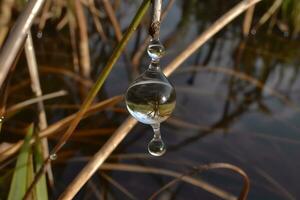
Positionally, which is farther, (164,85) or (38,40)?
(38,40)

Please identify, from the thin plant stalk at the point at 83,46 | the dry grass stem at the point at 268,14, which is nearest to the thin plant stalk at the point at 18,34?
the thin plant stalk at the point at 83,46

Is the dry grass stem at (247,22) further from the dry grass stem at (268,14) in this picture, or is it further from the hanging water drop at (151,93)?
the hanging water drop at (151,93)

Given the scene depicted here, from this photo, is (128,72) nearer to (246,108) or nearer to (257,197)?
(246,108)

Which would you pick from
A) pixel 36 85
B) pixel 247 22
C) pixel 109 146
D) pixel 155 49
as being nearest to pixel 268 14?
pixel 247 22

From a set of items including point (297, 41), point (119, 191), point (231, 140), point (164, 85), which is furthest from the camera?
point (297, 41)

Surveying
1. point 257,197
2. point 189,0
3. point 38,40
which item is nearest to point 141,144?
point 257,197

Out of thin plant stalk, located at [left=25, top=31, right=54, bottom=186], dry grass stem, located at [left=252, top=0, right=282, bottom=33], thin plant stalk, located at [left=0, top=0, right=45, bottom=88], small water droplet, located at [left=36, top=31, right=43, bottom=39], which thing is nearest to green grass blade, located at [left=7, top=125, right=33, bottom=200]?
thin plant stalk, located at [left=25, top=31, right=54, bottom=186]

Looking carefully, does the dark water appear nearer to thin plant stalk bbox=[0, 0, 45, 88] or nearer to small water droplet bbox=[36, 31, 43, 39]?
small water droplet bbox=[36, 31, 43, 39]
